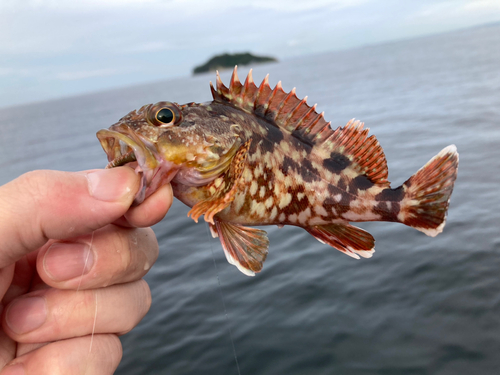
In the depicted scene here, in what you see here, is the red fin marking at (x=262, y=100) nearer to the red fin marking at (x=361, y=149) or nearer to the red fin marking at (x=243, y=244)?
the red fin marking at (x=361, y=149)

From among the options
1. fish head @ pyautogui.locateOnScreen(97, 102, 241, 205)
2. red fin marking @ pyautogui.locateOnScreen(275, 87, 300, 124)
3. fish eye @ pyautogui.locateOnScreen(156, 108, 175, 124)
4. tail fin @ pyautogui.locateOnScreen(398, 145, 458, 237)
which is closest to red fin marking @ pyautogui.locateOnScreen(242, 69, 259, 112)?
red fin marking @ pyautogui.locateOnScreen(275, 87, 300, 124)

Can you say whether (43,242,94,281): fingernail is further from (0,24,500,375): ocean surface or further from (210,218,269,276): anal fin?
(0,24,500,375): ocean surface

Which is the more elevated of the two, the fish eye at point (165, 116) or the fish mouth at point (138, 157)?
the fish eye at point (165, 116)

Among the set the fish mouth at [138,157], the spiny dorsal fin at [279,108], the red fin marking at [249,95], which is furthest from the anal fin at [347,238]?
the fish mouth at [138,157]

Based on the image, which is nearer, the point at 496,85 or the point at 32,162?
the point at 496,85

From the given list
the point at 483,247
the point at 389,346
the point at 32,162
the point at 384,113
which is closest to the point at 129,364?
the point at 389,346

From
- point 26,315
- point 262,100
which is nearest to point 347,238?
point 262,100

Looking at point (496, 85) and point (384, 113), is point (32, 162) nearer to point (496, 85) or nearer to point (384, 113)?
point (384, 113)
